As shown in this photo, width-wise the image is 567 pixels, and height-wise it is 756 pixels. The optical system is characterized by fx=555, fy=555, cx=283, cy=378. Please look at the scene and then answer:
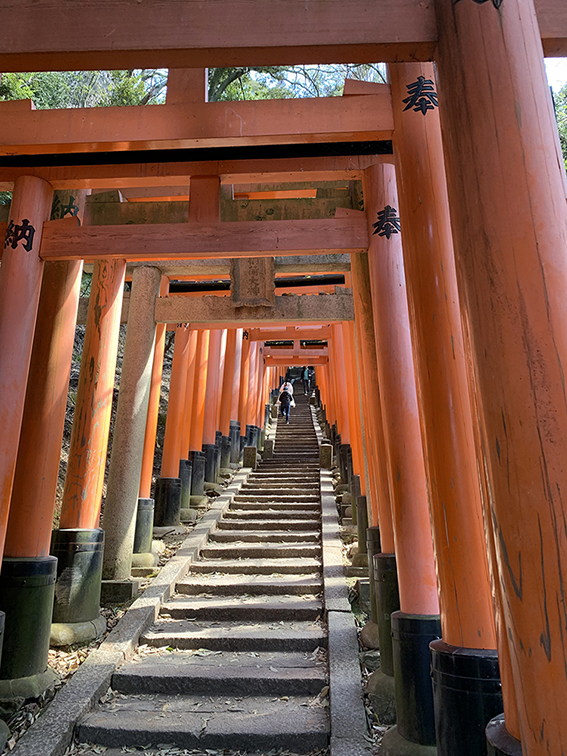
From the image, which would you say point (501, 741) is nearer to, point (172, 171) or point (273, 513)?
point (172, 171)

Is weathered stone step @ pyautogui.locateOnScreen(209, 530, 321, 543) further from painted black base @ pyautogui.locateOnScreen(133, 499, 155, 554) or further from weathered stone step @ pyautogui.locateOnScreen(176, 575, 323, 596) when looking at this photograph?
weathered stone step @ pyautogui.locateOnScreen(176, 575, 323, 596)

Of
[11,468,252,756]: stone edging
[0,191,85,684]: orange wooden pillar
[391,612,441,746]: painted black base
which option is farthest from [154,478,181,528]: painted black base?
[391,612,441,746]: painted black base

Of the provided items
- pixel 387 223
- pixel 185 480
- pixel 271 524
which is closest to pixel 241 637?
pixel 271 524

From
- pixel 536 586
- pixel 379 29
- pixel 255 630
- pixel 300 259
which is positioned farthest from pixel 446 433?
pixel 300 259

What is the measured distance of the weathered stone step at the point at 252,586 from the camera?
6.47 m

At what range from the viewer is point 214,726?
4129mm

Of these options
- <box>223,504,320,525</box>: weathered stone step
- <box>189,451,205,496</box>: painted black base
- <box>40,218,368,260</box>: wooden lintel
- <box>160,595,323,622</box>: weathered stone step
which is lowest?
<box>160,595,323,622</box>: weathered stone step

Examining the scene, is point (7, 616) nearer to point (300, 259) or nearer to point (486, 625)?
point (486, 625)

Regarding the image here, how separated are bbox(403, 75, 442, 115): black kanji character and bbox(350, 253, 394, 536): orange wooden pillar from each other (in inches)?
87.4

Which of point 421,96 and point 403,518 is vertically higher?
point 421,96

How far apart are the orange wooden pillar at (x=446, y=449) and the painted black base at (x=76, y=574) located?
3833mm

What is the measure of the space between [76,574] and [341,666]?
8.77 feet

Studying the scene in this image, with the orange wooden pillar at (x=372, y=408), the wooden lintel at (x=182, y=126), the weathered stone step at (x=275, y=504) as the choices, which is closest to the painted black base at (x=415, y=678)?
the orange wooden pillar at (x=372, y=408)

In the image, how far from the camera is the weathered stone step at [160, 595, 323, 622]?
5895 millimetres
